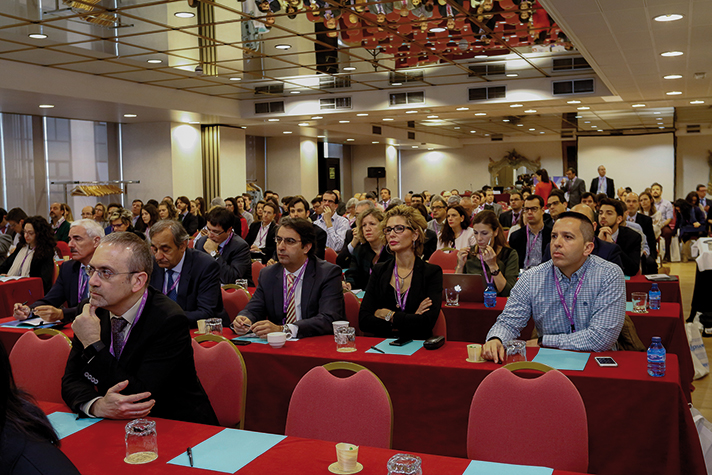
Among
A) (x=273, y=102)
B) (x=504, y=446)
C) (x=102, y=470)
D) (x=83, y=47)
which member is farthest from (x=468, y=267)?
(x=273, y=102)

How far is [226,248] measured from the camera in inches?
246

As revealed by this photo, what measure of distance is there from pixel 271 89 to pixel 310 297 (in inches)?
408

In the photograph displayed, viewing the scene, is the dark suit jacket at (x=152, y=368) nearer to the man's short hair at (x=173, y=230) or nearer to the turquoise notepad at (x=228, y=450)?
the turquoise notepad at (x=228, y=450)

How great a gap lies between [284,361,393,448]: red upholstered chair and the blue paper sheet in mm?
1047

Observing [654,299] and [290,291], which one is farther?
[654,299]

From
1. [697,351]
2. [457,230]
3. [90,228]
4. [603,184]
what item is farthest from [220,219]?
[603,184]

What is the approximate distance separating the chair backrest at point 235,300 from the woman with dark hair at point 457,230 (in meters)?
3.33

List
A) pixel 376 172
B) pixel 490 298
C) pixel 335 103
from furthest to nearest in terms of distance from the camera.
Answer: pixel 376 172 < pixel 335 103 < pixel 490 298

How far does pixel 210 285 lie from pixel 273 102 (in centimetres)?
1102

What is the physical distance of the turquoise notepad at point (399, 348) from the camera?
349 cm

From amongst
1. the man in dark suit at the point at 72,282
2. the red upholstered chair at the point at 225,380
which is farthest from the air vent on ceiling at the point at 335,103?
the red upholstered chair at the point at 225,380

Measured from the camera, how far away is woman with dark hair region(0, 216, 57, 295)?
22.3 feet

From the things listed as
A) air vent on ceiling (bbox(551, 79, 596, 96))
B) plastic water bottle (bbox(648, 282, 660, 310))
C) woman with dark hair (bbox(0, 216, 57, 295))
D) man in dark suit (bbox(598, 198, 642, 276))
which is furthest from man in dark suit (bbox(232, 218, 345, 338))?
air vent on ceiling (bbox(551, 79, 596, 96))

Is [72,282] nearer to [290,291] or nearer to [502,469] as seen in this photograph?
[290,291]
